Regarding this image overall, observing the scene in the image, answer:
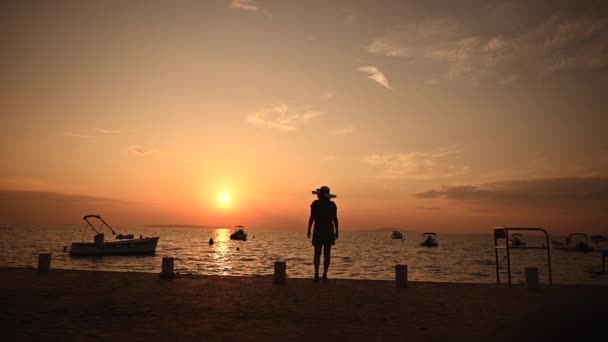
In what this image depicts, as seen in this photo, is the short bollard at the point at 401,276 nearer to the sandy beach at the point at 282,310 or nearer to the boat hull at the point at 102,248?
the sandy beach at the point at 282,310

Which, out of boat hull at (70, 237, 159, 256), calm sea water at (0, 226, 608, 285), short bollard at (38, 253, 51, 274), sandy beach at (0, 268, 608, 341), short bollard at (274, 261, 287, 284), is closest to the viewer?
sandy beach at (0, 268, 608, 341)

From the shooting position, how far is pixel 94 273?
13.0 meters

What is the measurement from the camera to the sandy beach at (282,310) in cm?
612

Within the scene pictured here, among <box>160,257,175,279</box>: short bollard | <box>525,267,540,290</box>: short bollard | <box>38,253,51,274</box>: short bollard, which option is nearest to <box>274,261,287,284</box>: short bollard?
<box>160,257,175,279</box>: short bollard

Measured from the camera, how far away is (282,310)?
7.93 meters

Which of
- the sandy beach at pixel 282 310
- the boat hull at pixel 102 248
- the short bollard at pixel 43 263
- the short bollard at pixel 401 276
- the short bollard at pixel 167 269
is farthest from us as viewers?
the boat hull at pixel 102 248

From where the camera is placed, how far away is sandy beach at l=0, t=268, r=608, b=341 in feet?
20.1

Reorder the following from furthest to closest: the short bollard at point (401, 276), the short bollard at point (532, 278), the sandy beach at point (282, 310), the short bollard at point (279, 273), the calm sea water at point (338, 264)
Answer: the calm sea water at point (338, 264) < the short bollard at point (279, 273) < the short bollard at point (401, 276) < the short bollard at point (532, 278) < the sandy beach at point (282, 310)

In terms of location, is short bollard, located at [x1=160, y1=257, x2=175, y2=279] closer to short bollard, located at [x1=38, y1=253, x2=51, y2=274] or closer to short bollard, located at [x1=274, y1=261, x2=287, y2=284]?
short bollard, located at [x1=274, y1=261, x2=287, y2=284]

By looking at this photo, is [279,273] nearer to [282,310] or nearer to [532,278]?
[282,310]

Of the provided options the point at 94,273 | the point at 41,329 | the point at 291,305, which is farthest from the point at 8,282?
the point at 291,305

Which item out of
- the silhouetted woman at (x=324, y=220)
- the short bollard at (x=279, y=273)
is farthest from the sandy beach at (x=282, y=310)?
the silhouetted woman at (x=324, y=220)

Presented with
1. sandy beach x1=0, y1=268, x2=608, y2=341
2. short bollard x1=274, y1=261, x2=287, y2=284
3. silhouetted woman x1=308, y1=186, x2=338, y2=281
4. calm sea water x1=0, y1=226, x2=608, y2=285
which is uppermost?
silhouetted woman x1=308, y1=186, x2=338, y2=281

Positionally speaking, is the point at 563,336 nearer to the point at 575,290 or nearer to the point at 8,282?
the point at 575,290
